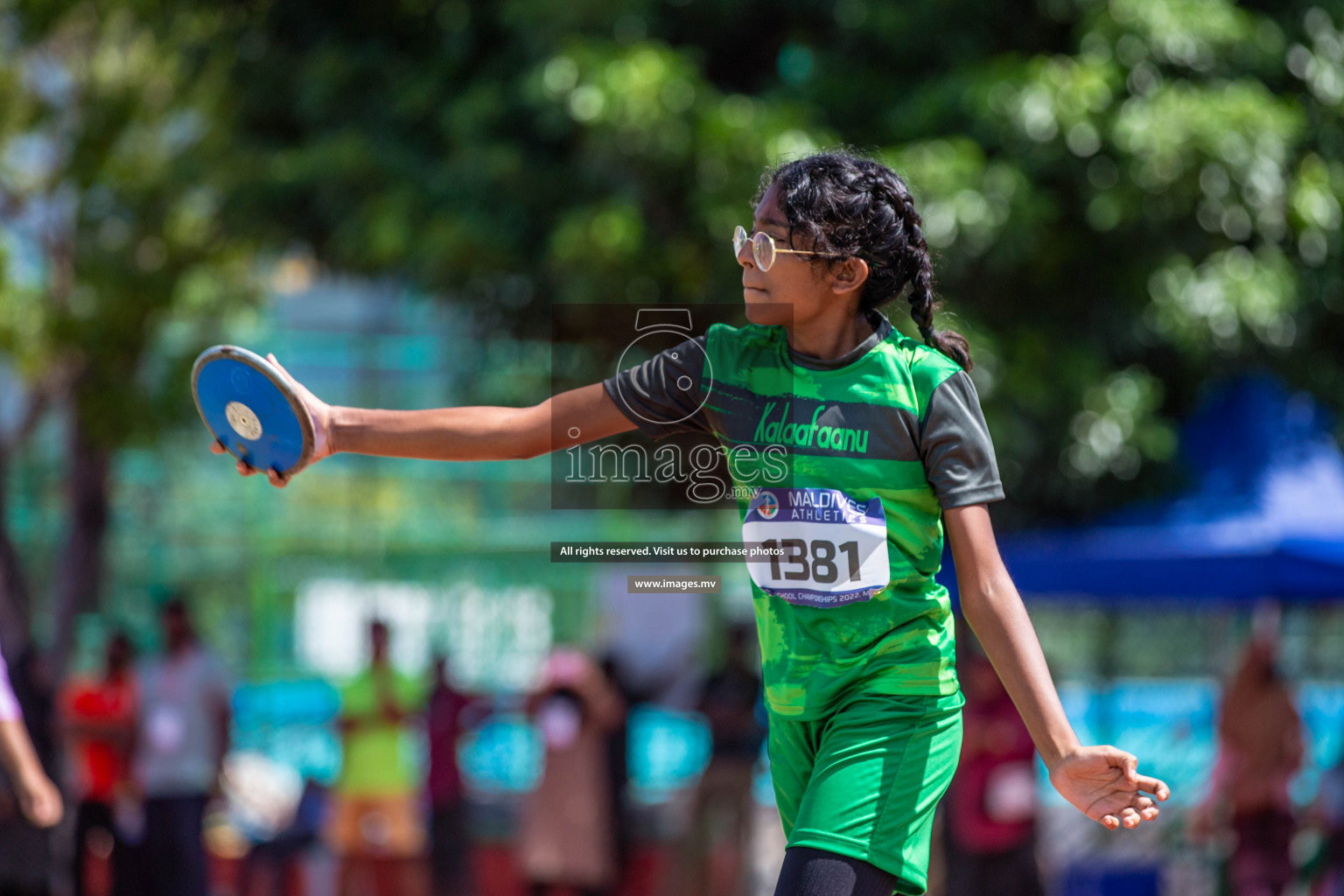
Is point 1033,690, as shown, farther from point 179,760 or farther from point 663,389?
point 179,760

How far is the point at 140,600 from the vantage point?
54.8 ft

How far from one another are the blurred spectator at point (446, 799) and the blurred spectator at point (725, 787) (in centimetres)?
136

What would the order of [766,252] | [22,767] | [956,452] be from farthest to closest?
1. [22,767]
2. [766,252]
3. [956,452]

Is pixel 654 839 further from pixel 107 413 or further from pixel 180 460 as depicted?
pixel 180 460

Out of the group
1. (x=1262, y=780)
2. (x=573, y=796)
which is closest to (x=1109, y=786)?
(x=1262, y=780)

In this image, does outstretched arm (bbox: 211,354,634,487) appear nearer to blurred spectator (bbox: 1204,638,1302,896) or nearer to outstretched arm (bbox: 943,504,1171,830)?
outstretched arm (bbox: 943,504,1171,830)

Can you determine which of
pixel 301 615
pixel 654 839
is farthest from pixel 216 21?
pixel 301 615

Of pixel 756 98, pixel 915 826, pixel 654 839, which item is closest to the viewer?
pixel 915 826

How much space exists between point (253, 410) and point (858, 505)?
44.7 inches

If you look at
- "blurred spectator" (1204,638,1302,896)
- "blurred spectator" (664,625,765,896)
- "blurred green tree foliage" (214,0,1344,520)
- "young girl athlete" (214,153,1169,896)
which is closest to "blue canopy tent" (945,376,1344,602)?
"blurred green tree foliage" (214,0,1344,520)

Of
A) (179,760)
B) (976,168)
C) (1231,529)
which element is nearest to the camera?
(976,168)

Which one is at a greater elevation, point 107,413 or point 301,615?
point 107,413

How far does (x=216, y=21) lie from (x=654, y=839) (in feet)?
19.3

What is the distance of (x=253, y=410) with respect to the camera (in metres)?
2.74
